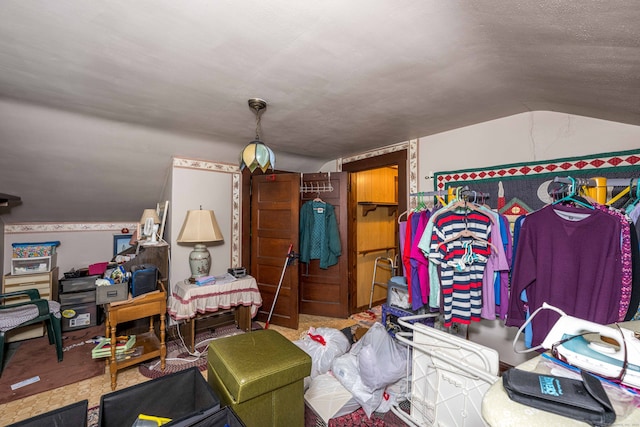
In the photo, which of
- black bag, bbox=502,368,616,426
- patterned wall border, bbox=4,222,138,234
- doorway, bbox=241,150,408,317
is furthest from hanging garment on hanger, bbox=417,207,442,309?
patterned wall border, bbox=4,222,138,234

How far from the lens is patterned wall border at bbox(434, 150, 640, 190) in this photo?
5.95ft

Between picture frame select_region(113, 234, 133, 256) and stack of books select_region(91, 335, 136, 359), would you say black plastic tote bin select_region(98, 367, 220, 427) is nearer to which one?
stack of books select_region(91, 335, 136, 359)

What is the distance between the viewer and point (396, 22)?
1167mm

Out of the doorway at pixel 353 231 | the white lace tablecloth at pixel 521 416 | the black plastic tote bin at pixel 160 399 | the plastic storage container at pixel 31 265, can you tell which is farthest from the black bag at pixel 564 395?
the plastic storage container at pixel 31 265

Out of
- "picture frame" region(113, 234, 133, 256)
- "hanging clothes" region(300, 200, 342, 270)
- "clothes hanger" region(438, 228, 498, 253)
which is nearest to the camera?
"clothes hanger" region(438, 228, 498, 253)

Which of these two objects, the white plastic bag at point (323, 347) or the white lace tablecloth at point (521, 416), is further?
the white plastic bag at point (323, 347)

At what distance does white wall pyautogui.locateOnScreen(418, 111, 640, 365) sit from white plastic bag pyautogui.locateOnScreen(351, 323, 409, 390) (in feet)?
3.44

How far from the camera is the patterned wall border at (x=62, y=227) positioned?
11.4ft

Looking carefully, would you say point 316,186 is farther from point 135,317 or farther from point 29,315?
point 29,315

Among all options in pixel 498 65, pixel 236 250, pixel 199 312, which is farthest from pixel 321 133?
pixel 199 312

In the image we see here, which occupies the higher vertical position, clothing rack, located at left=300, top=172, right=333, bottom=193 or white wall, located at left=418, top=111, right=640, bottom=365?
white wall, located at left=418, top=111, right=640, bottom=365

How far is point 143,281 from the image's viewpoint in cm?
242

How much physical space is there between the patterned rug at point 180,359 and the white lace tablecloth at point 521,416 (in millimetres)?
2345

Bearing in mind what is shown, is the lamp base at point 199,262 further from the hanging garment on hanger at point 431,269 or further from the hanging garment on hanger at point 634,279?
the hanging garment on hanger at point 634,279
